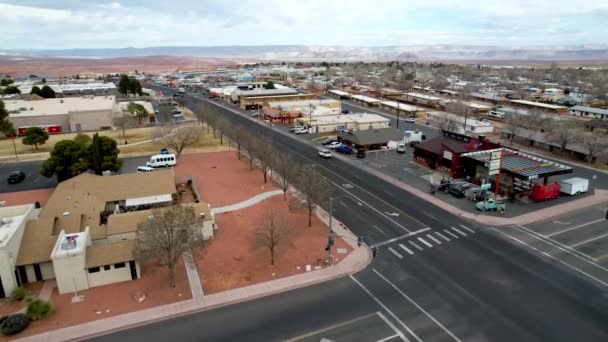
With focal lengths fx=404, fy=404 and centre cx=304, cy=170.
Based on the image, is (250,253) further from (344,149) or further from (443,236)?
(344,149)

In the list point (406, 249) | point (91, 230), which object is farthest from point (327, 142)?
point (91, 230)

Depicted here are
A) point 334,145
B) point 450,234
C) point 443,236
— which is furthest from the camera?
point 334,145

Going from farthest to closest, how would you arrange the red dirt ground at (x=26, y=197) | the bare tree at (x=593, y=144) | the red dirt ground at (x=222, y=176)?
the bare tree at (x=593, y=144)
the red dirt ground at (x=222, y=176)
the red dirt ground at (x=26, y=197)

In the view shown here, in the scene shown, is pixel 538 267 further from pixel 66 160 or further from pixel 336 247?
pixel 66 160

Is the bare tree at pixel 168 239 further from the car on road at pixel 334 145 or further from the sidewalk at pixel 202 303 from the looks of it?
the car on road at pixel 334 145

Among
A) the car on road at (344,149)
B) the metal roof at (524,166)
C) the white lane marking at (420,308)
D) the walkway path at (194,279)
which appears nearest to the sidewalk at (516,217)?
the metal roof at (524,166)

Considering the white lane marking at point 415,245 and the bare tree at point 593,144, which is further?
the bare tree at point 593,144

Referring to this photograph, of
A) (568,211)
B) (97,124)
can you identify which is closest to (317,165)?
(568,211)
